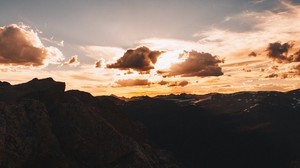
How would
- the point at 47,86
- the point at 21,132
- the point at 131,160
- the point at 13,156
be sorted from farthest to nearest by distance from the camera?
the point at 47,86, the point at 131,160, the point at 21,132, the point at 13,156

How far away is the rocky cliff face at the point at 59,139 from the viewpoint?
135 metres

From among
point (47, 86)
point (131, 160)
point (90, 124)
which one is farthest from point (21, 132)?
point (47, 86)

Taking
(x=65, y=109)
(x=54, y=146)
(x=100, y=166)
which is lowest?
(x=100, y=166)

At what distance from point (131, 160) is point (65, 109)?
129 ft

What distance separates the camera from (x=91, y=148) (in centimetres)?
15325

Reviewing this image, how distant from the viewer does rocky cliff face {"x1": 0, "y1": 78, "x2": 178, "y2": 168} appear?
13475 centimetres

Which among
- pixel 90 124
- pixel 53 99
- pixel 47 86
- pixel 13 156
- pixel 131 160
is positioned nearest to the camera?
pixel 13 156

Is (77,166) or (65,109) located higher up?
(65,109)

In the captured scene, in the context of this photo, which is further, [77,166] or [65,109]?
[65,109]

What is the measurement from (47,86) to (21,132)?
2315 inches

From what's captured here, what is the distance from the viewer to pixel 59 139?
153125mm

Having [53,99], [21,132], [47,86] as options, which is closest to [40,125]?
[21,132]

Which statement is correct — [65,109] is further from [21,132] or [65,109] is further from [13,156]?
[13,156]

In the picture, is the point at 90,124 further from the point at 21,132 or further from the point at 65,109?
the point at 21,132
